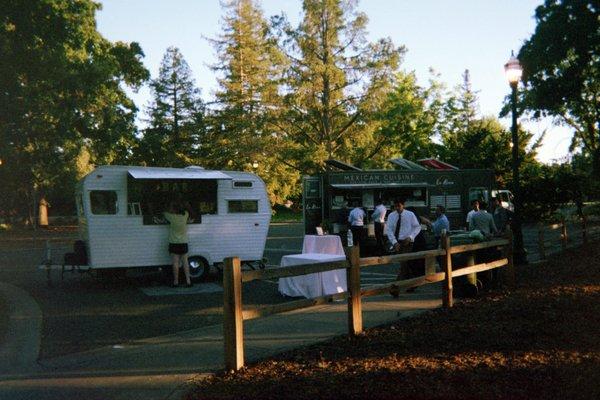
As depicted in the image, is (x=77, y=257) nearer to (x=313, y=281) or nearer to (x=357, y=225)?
(x=313, y=281)

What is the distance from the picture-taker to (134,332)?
8727mm

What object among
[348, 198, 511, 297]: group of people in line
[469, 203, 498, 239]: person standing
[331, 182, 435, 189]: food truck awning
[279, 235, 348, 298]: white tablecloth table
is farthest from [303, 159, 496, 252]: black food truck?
[279, 235, 348, 298]: white tablecloth table

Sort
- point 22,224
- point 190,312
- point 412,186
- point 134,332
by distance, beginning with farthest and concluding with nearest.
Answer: point 22,224, point 412,186, point 190,312, point 134,332

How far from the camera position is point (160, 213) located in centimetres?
1447

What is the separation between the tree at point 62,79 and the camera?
27328 mm

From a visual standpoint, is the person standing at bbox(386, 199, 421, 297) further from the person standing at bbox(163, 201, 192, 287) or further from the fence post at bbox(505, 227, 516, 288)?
the person standing at bbox(163, 201, 192, 287)

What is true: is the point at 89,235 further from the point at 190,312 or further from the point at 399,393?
the point at 399,393

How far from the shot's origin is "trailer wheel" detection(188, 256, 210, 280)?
14562 millimetres

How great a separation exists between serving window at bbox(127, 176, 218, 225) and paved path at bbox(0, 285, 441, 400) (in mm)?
6188

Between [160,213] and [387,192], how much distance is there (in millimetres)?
10507

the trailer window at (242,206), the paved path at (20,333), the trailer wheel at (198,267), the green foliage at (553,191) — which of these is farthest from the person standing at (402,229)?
the green foliage at (553,191)

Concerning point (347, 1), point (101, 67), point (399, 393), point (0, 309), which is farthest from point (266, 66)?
point (399, 393)

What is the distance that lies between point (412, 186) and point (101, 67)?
15.5 m

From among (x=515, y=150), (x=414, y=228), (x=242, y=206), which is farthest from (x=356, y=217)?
(x=414, y=228)
